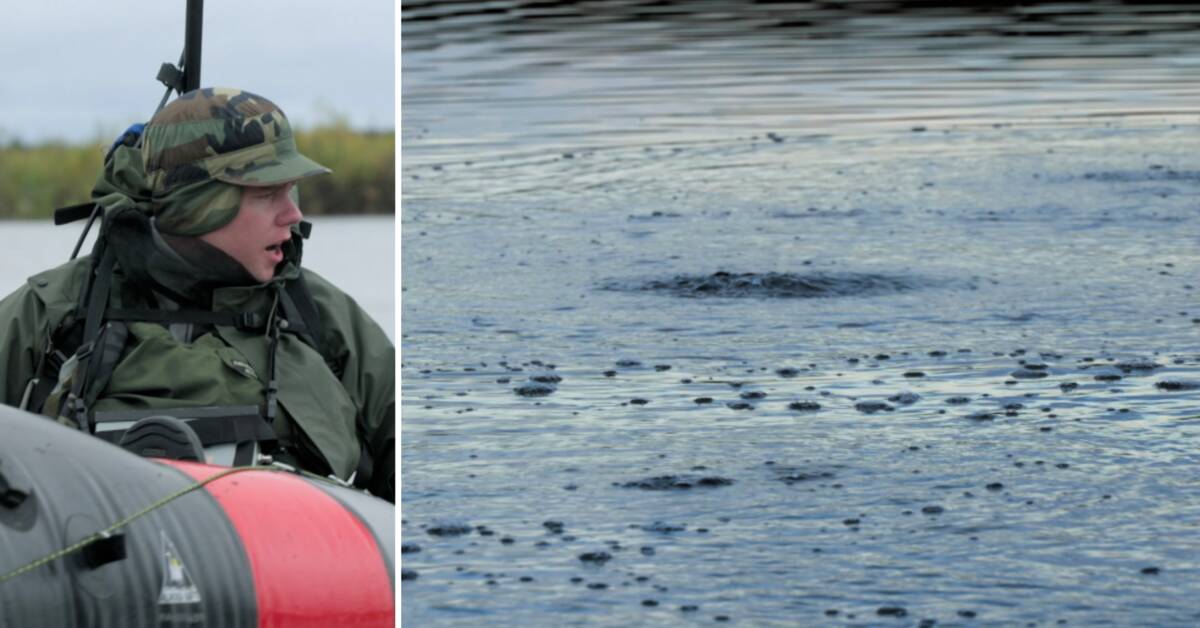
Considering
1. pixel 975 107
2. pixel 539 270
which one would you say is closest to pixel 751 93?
pixel 975 107

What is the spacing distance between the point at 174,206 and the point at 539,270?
396cm

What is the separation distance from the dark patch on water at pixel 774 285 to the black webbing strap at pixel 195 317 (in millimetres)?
3499

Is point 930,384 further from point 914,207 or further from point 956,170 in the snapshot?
point 956,170

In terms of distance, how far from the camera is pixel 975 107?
48.2ft

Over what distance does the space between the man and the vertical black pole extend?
556mm

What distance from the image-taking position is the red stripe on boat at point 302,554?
13.7 feet

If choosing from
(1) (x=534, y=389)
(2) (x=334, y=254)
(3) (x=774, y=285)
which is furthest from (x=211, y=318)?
(2) (x=334, y=254)

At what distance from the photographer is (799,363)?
24.1 feet

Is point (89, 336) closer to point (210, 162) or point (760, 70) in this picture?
point (210, 162)

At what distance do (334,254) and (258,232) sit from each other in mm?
15392

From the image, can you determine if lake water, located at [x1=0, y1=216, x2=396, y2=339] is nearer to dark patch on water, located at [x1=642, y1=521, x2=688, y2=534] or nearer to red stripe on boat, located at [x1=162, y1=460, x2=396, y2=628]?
dark patch on water, located at [x1=642, y1=521, x2=688, y2=534]

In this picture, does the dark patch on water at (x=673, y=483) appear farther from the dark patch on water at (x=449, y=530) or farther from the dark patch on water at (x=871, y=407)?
the dark patch on water at (x=871, y=407)

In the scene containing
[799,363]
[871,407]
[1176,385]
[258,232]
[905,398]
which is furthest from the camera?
[799,363]

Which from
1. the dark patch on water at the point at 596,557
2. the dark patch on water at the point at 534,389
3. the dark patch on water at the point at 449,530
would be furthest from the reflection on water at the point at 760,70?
the dark patch on water at the point at 596,557
